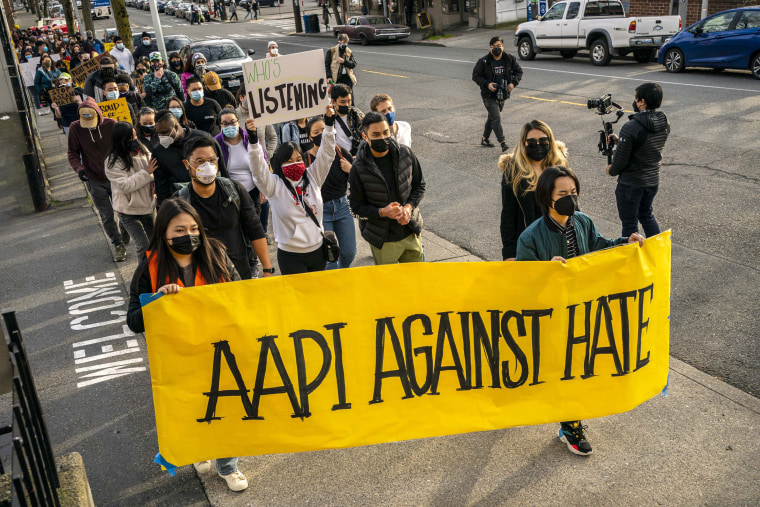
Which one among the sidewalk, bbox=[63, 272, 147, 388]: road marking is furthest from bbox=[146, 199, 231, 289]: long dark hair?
bbox=[63, 272, 147, 388]: road marking

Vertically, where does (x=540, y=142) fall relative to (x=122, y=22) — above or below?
below

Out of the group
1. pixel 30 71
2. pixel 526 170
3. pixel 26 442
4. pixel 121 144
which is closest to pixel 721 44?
pixel 526 170

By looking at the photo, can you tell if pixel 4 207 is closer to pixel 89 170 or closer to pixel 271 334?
pixel 89 170

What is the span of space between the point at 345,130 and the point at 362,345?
3659 millimetres

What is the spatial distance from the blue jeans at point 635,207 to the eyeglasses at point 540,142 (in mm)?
1835

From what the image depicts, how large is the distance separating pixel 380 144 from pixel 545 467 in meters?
2.56

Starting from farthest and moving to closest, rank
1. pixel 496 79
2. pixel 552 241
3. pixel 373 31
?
1. pixel 373 31
2. pixel 496 79
3. pixel 552 241

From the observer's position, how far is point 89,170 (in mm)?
8047

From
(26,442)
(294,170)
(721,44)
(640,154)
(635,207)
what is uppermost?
(294,170)

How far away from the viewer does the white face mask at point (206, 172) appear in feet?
16.0

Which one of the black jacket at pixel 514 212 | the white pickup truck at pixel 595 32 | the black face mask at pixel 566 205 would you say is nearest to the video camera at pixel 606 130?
the black jacket at pixel 514 212

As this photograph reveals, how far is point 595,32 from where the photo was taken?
21.2 metres

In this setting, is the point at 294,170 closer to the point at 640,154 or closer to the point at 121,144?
the point at 121,144

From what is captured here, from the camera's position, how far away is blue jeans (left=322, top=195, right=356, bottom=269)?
6.31m
